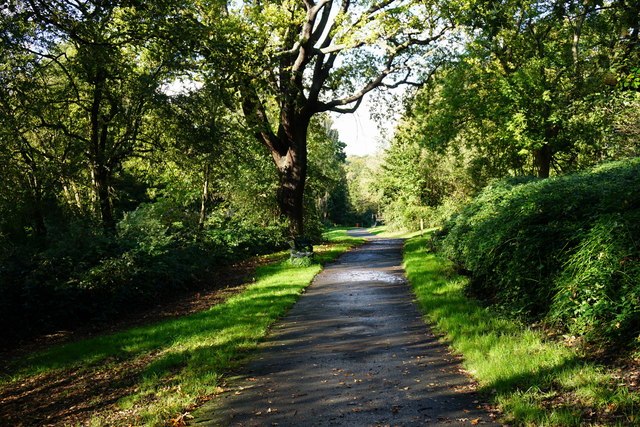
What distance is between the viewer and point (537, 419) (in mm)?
3754

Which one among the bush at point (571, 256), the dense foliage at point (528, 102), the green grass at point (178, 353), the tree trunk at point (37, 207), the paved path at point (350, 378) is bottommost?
the paved path at point (350, 378)

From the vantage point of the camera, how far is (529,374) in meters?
4.66

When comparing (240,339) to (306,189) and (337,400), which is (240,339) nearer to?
(337,400)

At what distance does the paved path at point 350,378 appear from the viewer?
4305 millimetres

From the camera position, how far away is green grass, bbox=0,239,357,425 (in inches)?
199

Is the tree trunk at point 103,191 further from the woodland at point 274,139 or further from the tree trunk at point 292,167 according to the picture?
the tree trunk at point 292,167

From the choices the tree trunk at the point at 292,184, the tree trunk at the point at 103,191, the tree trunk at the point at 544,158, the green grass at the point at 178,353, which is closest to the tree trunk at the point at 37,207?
the tree trunk at the point at 103,191

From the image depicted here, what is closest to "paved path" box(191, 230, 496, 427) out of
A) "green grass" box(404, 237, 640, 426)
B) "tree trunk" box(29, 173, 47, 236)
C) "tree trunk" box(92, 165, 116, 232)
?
"green grass" box(404, 237, 640, 426)

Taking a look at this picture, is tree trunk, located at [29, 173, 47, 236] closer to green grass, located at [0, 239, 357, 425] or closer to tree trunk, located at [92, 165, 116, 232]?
tree trunk, located at [92, 165, 116, 232]

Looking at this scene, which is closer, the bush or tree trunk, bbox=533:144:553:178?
the bush

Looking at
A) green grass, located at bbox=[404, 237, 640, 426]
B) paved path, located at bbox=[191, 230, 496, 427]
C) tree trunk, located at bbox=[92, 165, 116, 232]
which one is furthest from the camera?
tree trunk, located at bbox=[92, 165, 116, 232]

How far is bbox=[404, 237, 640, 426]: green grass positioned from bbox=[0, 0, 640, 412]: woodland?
1.63ft

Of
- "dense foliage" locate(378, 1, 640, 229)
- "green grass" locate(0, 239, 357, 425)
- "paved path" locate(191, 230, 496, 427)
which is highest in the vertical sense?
"dense foliage" locate(378, 1, 640, 229)

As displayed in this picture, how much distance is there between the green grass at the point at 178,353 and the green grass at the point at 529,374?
317 centimetres
